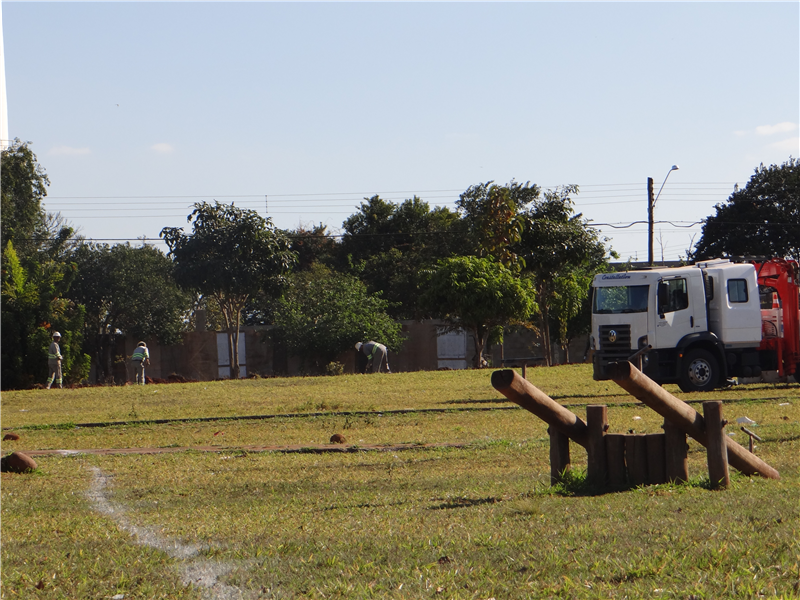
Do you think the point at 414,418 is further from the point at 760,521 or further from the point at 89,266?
the point at 89,266

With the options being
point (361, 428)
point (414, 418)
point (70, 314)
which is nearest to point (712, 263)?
point (414, 418)

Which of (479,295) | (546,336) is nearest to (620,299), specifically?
(479,295)

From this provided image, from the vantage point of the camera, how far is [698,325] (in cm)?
1952

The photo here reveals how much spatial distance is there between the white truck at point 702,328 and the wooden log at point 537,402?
11.9 meters

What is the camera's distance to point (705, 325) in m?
19.5

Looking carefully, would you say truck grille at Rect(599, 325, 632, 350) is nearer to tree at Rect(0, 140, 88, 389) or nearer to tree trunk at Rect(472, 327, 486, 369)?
tree trunk at Rect(472, 327, 486, 369)

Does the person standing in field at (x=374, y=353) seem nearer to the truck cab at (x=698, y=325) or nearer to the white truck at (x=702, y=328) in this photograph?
the white truck at (x=702, y=328)

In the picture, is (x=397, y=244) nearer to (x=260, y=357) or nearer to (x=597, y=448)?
(x=260, y=357)

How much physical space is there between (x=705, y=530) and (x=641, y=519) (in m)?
0.54

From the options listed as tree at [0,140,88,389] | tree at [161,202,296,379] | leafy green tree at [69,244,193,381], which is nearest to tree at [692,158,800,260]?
tree at [161,202,296,379]

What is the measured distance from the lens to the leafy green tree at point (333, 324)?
37.0 meters

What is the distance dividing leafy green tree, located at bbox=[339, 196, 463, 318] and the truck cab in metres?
26.4

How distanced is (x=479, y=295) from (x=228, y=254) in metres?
10.2

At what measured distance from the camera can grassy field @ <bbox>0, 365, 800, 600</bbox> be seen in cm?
500
